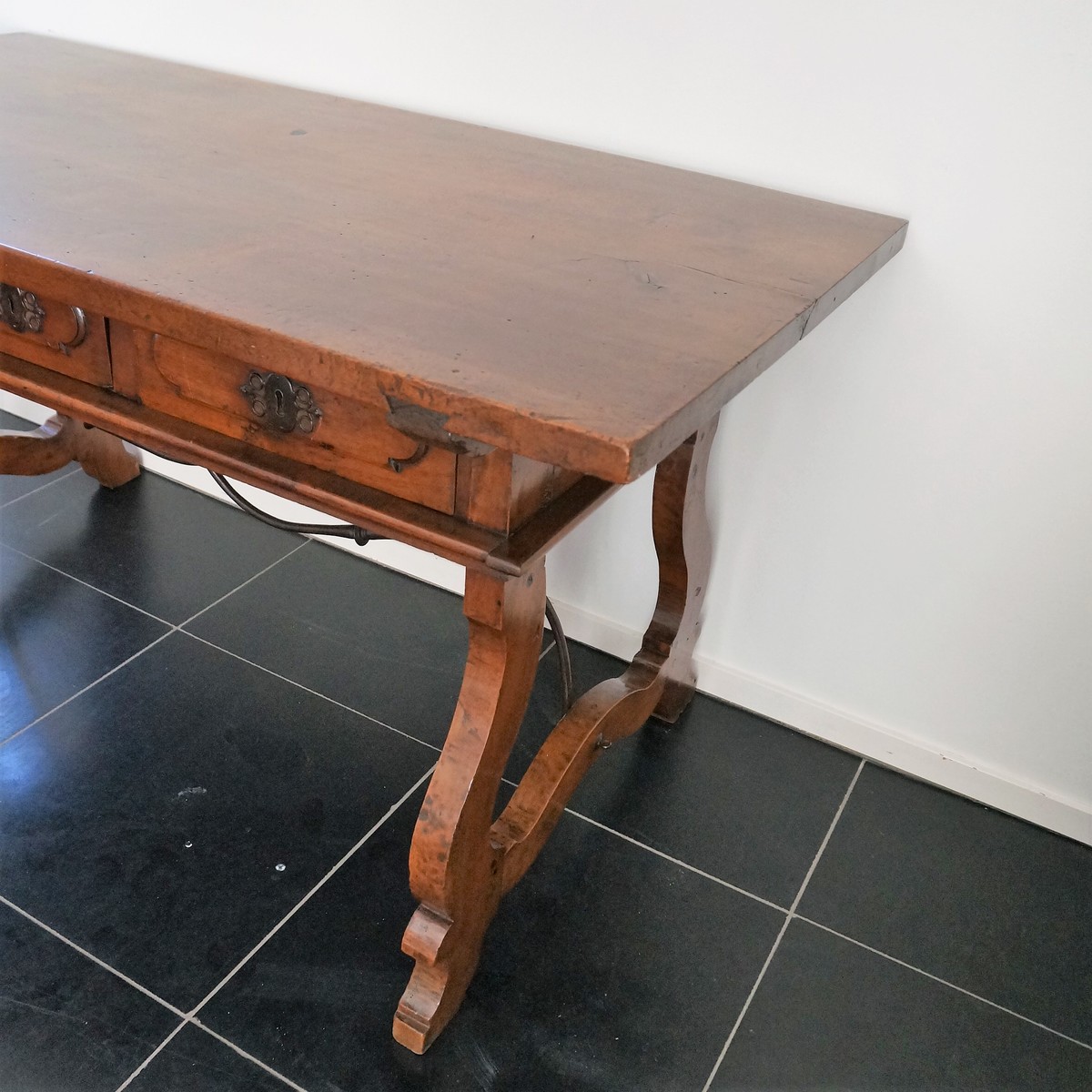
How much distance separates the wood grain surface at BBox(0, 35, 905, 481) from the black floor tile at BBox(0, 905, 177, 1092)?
0.79m

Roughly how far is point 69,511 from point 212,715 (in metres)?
0.70

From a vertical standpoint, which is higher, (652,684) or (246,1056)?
(652,684)

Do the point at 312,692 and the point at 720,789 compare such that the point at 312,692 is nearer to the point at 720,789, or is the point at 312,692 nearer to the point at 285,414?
the point at 720,789

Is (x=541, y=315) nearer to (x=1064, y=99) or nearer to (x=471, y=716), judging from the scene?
(x=471, y=716)

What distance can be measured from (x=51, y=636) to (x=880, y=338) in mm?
1374

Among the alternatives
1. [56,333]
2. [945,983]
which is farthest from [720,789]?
[56,333]

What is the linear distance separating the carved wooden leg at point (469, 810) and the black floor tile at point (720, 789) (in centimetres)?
37

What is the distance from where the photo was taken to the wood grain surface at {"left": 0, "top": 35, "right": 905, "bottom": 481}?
888mm

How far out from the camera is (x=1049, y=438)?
4.69ft

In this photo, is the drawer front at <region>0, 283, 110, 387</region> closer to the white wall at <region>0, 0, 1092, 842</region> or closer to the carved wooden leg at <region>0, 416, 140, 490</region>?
the white wall at <region>0, 0, 1092, 842</region>

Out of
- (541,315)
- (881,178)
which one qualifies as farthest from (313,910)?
(881,178)

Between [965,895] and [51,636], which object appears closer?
[965,895]

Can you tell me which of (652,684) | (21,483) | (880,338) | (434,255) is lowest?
(21,483)

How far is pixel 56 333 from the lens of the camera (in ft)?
3.73
